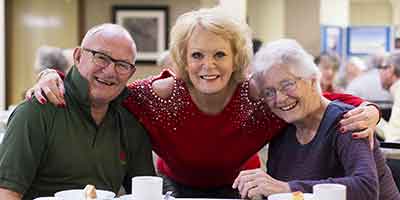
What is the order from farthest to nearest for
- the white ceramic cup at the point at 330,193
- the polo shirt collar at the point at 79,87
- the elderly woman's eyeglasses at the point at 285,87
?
the polo shirt collar at the point at 79,87
the elderly woman's eyeglasses at the point at 285,87
the white ceramic cup at the point at 330,193

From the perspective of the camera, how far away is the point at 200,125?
94.4 inches

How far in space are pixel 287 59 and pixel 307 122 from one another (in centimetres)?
21

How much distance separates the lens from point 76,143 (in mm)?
2158

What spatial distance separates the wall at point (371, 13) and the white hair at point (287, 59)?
13595 millimetres

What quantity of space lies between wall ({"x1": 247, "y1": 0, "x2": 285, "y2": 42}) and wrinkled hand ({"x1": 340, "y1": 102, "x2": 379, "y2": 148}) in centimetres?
611

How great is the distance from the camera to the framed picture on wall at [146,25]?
8266 mm

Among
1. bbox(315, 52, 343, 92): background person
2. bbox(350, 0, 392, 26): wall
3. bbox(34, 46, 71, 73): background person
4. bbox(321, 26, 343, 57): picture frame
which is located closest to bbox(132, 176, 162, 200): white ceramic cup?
bbox(34, 46, 71, 73): background person

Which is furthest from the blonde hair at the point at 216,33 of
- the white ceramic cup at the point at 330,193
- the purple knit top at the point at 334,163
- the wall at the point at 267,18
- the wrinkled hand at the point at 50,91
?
the wall at the point at 267,18

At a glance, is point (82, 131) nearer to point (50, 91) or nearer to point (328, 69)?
point (50, 91)

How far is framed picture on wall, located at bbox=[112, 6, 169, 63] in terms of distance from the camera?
827 centimetres

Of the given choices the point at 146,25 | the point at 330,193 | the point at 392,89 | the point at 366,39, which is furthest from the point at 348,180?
the point at 366,39

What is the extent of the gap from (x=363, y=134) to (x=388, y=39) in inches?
346

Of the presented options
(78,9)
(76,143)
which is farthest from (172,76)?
(78,9)

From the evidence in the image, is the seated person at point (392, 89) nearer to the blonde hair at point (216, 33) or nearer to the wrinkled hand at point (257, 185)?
the blonde hair at point (216, 33)
